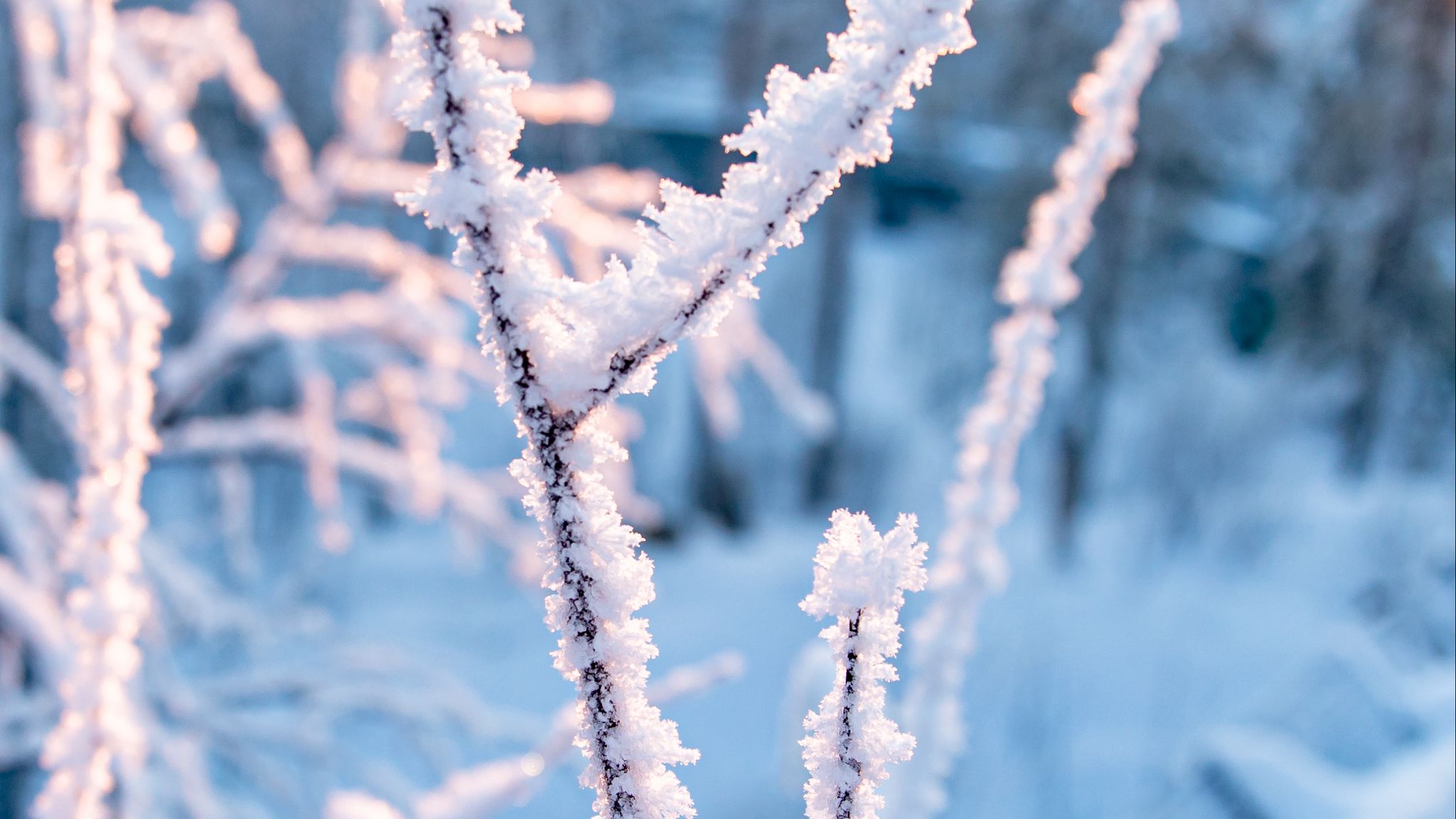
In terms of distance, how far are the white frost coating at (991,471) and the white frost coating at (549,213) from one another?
0.54 metres

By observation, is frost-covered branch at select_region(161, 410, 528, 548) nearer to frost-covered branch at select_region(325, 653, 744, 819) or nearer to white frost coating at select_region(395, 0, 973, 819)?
frost-covered branch at select_region(325, 653, 744, 819)

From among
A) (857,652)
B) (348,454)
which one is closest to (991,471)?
(857,652)

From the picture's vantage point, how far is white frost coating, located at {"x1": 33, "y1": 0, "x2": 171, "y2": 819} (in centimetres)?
89

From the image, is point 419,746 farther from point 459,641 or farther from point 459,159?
point 459,641

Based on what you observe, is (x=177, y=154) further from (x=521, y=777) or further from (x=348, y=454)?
(x=521, y=777)

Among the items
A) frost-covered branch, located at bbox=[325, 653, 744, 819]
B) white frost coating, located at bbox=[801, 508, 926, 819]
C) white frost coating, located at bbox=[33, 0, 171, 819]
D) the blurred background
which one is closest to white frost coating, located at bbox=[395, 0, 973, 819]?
white frost coating, located at bbox=[801, 508, 926, 819]

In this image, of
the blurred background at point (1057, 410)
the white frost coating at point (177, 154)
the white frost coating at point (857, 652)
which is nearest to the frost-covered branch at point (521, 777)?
the white frost coating at point (857, 652)

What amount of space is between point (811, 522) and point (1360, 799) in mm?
9261

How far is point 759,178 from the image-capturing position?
1.58ft

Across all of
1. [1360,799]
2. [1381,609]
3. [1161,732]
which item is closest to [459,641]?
[1161,732]

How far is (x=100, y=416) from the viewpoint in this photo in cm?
94

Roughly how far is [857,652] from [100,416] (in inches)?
33.2

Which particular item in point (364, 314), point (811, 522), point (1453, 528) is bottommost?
point (364, 314)

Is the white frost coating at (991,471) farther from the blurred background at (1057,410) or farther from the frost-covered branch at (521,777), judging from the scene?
the blurred background at (1057,410)
